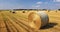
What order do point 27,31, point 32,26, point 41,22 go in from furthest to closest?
Answer: 1. point 32,26
2. point 41,22
3. point 27,31

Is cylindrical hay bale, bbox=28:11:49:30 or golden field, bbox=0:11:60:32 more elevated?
cylindrical hay bale, bbox=28:11:49:30

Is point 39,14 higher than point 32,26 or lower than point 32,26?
higher

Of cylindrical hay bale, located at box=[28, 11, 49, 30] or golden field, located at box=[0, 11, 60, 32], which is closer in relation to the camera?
golden field, located at box=[0, 11, 60, 32]

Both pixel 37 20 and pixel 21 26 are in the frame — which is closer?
pixel 37 20

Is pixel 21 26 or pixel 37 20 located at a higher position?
pixel 37 20

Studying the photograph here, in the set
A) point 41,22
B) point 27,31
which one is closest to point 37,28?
point 41,22

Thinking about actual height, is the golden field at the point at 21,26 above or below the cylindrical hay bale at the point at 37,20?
below

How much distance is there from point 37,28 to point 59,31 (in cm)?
171

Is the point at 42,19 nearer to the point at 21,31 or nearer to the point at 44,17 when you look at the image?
the point at 44,17

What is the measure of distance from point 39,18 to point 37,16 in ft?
0.92

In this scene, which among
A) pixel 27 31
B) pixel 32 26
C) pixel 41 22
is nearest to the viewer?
pixel 27 31

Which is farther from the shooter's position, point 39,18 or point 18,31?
point 39,18

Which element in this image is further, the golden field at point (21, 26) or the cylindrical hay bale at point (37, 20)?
the cylindrical hay bale at point (37, 20)

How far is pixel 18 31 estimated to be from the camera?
30.9 ft
